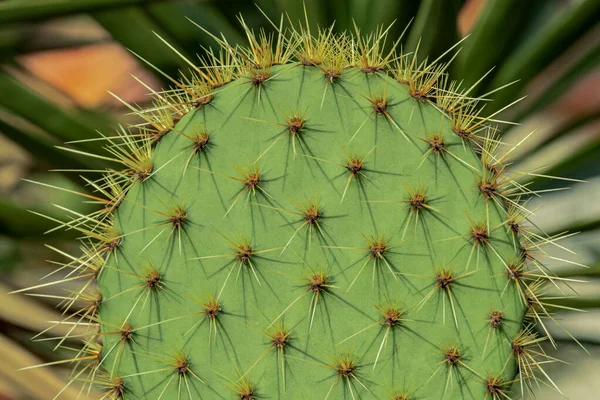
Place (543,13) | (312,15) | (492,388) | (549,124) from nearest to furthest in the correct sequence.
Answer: (492,388) → (312,15) → (543,13) → (549,124)

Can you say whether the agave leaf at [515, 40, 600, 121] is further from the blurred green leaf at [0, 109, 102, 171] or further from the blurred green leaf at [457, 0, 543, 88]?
the blurred green leaf at [0, 109, 102, 171]

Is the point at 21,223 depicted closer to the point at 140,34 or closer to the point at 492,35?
the point at 140,34

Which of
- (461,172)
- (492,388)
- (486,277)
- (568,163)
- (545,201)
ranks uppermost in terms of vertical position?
(545,201)

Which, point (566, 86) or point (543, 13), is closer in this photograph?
point (566, 86)

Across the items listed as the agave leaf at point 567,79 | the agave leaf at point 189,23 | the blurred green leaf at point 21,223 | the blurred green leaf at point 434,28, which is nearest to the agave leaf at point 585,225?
the agave leaf at point 567,79

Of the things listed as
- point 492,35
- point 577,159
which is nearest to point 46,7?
point 492,35

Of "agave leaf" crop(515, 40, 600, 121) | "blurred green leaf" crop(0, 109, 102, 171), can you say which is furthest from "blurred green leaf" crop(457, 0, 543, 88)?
"blurred green leaf" crop(0, 109, 102, 171)

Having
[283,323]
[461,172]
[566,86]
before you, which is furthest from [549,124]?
[283,323]

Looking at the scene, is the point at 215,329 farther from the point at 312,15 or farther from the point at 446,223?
the point at 312,15
